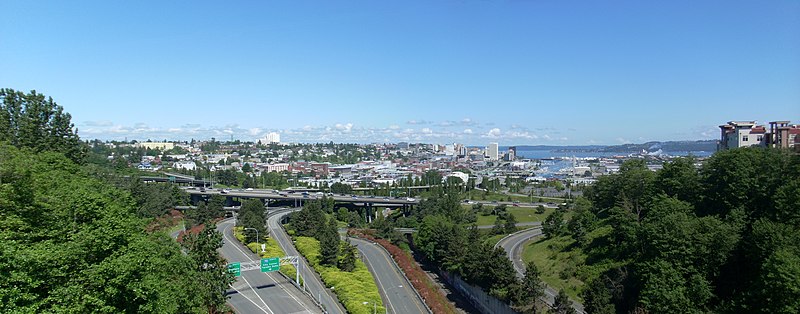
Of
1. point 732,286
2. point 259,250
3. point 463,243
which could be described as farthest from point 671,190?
point 259,250

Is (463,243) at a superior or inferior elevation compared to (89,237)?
inferior

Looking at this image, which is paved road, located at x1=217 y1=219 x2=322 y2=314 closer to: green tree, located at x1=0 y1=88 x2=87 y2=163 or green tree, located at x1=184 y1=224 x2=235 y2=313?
green tree, located at x1=184 y1=224 x2=235 y2=313

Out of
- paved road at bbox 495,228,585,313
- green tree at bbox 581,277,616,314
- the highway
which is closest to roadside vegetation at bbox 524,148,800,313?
green tree at bbox 581,277,616,314

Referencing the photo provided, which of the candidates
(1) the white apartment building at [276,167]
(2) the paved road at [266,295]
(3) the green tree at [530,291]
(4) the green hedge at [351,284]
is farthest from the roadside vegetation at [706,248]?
(1) the white apartment building at [276,167]

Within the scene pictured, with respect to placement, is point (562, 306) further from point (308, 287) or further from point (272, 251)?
point (272, 251)

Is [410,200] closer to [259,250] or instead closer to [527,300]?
[259,250]

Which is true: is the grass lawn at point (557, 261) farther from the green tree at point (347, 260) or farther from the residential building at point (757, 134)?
the residential building at point (757, 134)
